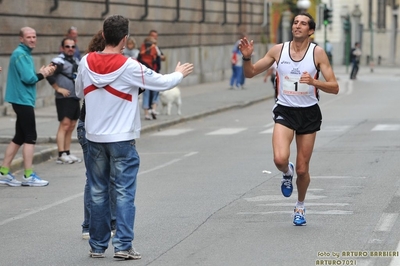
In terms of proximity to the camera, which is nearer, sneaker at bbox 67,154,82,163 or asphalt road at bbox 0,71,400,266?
asphalt road at bbox 0,71,400,266

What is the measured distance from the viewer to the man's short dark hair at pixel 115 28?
24.7 feet

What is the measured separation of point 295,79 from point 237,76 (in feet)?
92.2

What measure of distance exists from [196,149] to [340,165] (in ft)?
12.6

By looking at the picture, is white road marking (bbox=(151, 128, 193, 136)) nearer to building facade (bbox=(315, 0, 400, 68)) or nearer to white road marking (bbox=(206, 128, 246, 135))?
white road marking (bbox=(206, 128, 246, 135))

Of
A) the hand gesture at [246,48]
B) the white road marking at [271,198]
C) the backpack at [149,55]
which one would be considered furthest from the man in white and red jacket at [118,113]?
the backpack at [149,55]

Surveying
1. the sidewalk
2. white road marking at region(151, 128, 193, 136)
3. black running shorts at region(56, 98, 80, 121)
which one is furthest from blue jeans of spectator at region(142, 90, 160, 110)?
black running shorts at region(56, 98, 80, 121)

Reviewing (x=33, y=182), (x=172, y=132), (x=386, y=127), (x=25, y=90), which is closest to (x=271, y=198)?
(x=33, y=182)

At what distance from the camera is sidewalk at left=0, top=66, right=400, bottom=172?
55.4 feet

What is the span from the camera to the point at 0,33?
23.9 m

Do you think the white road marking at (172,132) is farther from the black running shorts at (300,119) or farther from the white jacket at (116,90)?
the white jacket at (116,90)

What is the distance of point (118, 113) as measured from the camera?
7.68 meters

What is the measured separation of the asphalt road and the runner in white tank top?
546mm

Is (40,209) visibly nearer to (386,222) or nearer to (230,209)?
(230,209)

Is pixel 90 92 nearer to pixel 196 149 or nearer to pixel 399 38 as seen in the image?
pixel 196 149
